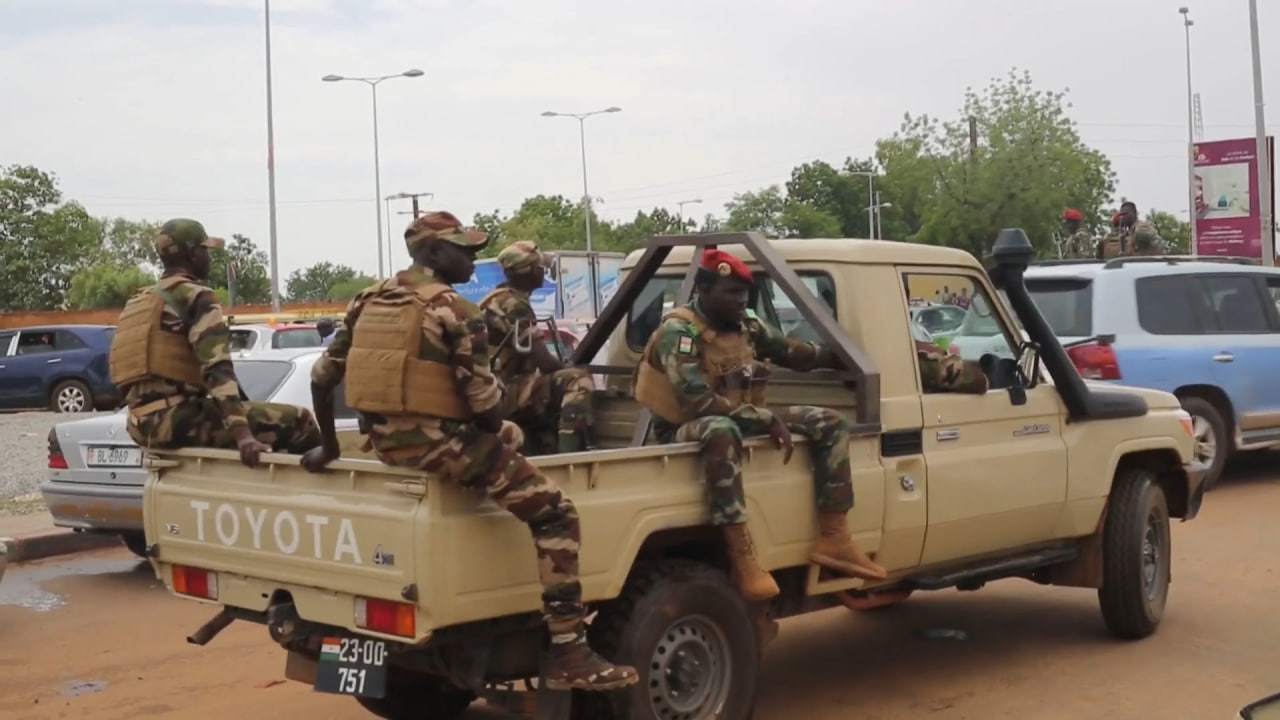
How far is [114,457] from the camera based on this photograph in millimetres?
8828

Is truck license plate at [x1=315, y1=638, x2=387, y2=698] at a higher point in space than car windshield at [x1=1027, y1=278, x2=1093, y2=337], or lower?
lower

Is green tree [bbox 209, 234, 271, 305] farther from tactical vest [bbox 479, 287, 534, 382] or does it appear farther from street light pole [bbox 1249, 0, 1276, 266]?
tactical vest [bbox 479, 287, 534, 382]

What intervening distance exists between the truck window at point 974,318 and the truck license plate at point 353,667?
2.98 metres

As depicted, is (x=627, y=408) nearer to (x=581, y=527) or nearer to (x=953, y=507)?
(x=953, y=507)

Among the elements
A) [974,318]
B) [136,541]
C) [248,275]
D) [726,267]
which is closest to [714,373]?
[726,267]

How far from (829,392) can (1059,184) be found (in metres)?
35.6

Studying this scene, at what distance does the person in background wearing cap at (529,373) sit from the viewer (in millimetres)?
6598

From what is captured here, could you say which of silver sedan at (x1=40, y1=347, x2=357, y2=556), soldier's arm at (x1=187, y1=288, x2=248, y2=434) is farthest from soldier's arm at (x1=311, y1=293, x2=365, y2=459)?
silver sedan at (x1=40, y1=347, x2=357, y2=556)

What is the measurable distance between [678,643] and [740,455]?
0.69 m

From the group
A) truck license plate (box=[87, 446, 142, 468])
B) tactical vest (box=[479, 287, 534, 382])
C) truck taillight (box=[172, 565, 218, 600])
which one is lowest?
truck taillight (box=[172, 565, 218, 600])

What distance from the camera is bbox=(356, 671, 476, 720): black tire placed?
5.70m

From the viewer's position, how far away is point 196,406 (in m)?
5.62

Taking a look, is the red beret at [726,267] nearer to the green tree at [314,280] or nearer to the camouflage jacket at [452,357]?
the camouflage jacket at [452,357]

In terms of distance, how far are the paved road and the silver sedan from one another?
20.1 inches
